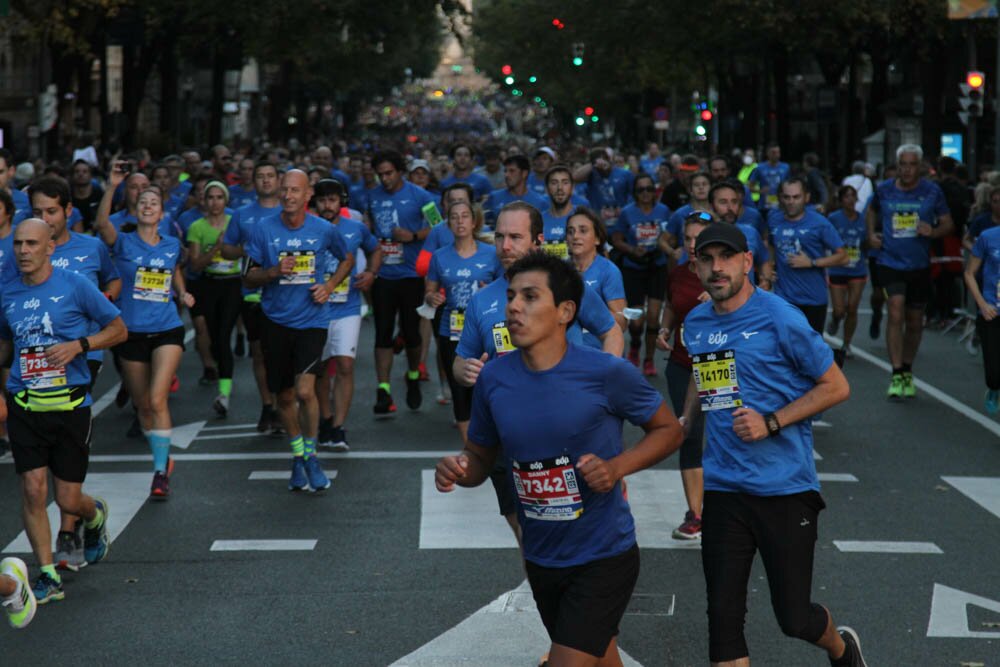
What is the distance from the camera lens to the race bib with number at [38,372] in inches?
331

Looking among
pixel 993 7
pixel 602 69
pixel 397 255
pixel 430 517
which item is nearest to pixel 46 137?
pixel 993 7

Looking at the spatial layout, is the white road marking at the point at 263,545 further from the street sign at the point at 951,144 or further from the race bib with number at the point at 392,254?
the street sign at the point at 951,144

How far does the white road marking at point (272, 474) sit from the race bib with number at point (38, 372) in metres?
3.29

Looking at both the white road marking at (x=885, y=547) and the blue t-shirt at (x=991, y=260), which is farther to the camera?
the blue t-shirt at (x=991, y=260)

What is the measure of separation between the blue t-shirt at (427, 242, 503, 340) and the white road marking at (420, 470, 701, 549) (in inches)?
40.8

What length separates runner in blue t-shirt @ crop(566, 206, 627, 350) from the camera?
28.7 feet

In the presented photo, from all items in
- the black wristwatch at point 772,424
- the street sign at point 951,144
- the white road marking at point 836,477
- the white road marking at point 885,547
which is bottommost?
the white road marking at point 836,477

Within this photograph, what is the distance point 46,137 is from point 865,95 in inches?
1643

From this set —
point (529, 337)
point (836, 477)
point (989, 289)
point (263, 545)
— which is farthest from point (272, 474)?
point (529, 337)

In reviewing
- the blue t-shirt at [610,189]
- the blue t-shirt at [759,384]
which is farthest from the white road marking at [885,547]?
the blue t-shirt at [610,189]

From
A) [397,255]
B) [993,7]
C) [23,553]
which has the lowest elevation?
[23,553]

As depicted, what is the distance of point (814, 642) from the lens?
6254 mm

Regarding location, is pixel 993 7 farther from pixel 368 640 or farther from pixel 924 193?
pixel 368 640

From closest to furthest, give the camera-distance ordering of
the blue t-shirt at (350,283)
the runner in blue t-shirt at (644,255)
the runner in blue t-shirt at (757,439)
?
1. the runner in blue t-shirt at (757,439)
2. the blue t-shirt at (350,283)
3. the runner in blue t-shirt at (644,255)
